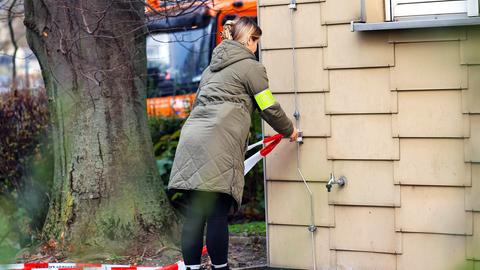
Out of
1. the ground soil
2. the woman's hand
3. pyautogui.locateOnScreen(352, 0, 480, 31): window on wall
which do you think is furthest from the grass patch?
pyautogui.locateOnScreen(352, 0, 480, 31): window on wall

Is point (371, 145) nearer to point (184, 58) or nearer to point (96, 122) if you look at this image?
point (96, 122)

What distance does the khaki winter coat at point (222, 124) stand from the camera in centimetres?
420

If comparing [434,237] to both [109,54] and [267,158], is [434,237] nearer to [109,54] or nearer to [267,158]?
[267,158]

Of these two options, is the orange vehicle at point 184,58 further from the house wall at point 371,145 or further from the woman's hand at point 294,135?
the woman's hand at point 294,135

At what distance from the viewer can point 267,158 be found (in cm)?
503

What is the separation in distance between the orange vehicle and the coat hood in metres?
2.70

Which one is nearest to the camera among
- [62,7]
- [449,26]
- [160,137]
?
[449,26]

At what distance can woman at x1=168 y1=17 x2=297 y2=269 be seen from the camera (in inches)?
166

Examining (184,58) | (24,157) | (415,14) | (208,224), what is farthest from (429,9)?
(184,58)

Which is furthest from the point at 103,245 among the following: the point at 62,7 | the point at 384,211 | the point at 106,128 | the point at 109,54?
the point at 384,211

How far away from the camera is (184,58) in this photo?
37.6ft

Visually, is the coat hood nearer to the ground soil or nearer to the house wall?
the house wall

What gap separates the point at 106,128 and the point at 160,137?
2423 mm

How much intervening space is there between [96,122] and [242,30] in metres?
1.63
